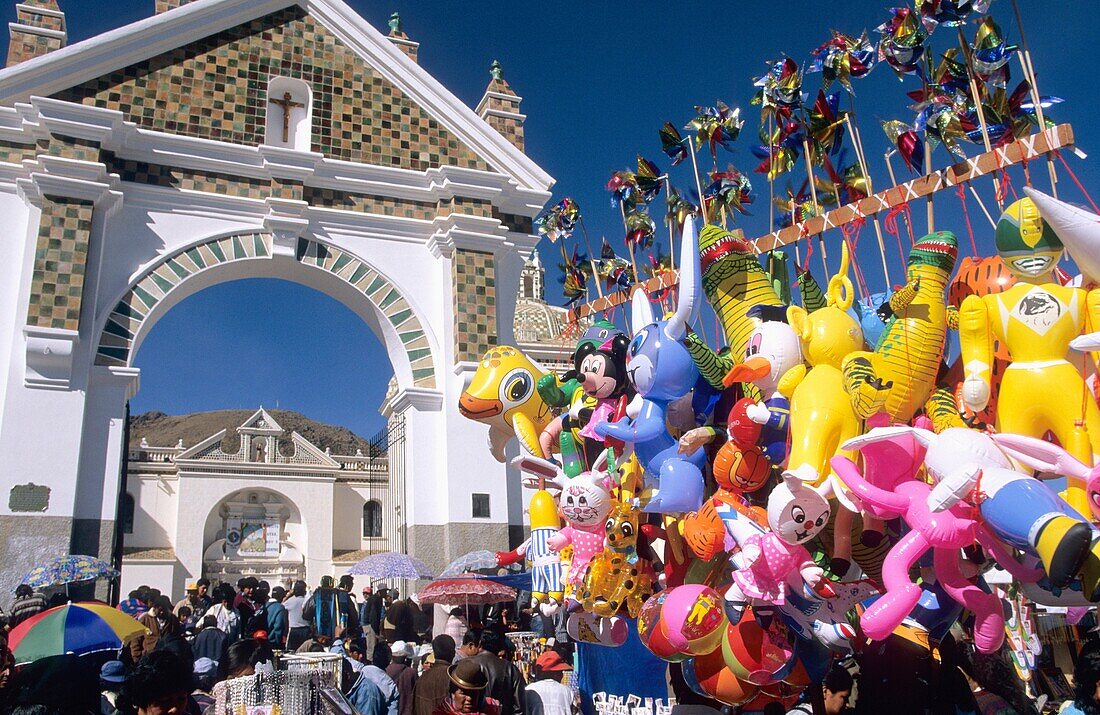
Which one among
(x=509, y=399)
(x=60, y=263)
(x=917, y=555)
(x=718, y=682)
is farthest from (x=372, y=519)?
(x=917, y=555)

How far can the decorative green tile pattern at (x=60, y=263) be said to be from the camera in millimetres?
9953

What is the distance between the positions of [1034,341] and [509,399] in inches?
170

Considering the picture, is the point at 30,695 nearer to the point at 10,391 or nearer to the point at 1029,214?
the point at 1029,214

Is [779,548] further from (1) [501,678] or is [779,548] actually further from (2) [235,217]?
(2) [235,217]

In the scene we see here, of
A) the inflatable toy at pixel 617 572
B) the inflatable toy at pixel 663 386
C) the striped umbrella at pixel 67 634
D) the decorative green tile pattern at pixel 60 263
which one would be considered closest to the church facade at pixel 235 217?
the decorative green tile pattern at pixel 60 263

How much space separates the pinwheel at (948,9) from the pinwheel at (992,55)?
0.54 feet

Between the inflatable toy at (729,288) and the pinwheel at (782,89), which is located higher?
the pinwheel at (782,89)

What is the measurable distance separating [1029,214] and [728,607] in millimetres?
2610

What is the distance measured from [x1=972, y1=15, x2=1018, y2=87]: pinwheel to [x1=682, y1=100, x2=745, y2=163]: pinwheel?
311 centimetres

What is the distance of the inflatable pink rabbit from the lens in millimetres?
4148

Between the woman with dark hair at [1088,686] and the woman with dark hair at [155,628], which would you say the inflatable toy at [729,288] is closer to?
the woman with dark hair at [1088,686]

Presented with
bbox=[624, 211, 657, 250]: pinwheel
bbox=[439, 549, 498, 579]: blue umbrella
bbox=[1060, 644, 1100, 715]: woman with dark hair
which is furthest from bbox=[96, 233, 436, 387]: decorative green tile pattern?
bbox=[1060, 644, 1100, 715]: woman with dark hair

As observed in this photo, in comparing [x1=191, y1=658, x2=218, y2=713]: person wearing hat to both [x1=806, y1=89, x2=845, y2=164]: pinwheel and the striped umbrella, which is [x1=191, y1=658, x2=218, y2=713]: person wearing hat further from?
[x1=806, y1=89, x2=845, y2=164]: pinwheel

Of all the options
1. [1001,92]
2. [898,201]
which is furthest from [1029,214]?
[1001,92]
